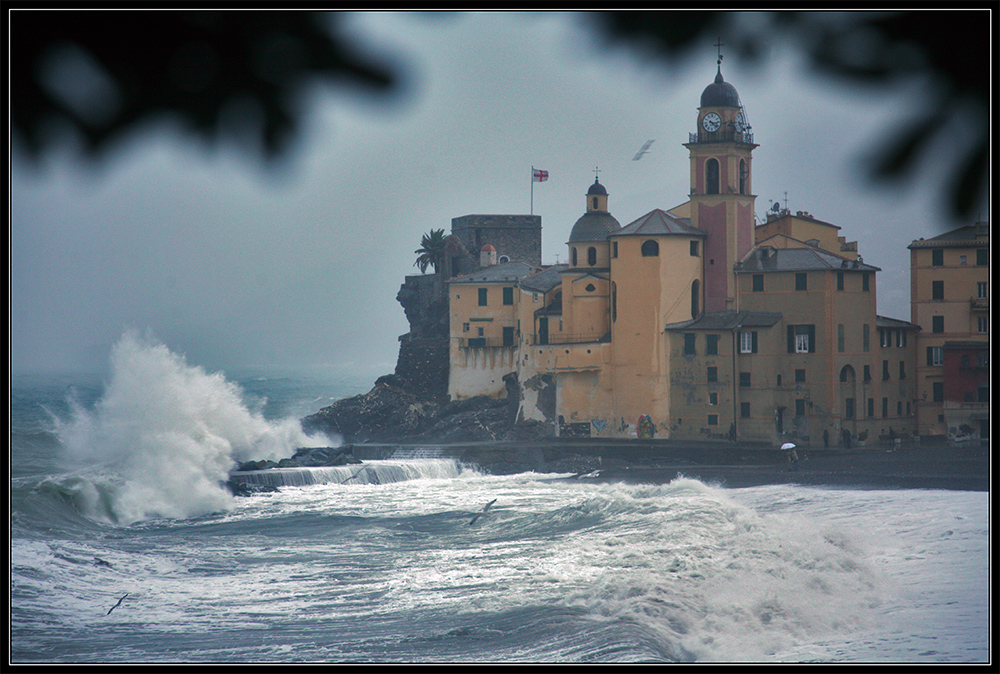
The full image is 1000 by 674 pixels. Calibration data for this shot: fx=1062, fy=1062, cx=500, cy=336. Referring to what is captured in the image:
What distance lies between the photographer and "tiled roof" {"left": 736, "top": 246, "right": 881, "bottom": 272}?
4253 cm

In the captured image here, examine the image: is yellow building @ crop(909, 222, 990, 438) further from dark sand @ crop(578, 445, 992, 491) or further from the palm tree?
the palm tree

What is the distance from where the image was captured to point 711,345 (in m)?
43.0

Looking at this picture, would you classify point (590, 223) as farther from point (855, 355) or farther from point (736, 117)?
point (855, 355)

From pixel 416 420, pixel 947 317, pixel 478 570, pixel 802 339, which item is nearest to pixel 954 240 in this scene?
pixel 947 317

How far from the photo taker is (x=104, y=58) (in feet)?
8.32

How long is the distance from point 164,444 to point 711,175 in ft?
81.3

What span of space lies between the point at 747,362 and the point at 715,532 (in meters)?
18.2

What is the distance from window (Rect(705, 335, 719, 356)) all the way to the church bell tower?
2100 millimetres

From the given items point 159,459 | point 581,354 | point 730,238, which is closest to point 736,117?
point 730,238

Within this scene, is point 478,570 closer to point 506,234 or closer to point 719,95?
point 719,95

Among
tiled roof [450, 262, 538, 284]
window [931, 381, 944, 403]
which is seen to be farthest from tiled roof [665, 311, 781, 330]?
tiled roof [450, 262, 538, 284]

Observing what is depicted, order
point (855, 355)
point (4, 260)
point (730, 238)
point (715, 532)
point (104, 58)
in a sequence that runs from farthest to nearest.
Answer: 1. point (730, 238)
2. point (855, 355)
3. point (715, 532)
4. point (4, 260)
5. point (104, 58)

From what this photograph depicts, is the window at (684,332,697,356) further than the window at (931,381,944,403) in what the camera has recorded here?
No

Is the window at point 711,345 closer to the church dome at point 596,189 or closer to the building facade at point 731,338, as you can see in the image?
the building facade at point 731,338
